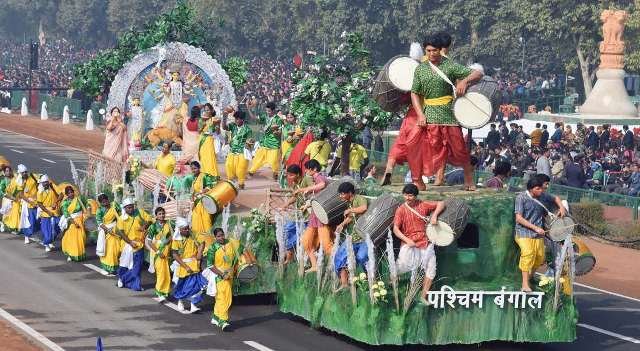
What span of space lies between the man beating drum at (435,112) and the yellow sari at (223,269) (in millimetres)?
3088

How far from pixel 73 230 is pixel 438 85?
9540mm

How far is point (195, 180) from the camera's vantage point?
85.0ft

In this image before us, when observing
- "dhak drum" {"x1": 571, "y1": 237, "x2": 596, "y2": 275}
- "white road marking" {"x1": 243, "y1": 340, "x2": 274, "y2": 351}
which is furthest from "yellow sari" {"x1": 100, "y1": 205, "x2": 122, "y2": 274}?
"dhak drum" {"x1": 571, "y1": 237, "x2": 596, "y2": 275}

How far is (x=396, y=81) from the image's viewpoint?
72.1 ft

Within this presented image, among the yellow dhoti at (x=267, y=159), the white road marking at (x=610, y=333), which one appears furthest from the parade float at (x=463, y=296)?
the yellow dhoti at (x=267, y=159)

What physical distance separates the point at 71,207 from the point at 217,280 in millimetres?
6624

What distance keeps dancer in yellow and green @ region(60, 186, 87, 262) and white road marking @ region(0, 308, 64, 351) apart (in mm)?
4665

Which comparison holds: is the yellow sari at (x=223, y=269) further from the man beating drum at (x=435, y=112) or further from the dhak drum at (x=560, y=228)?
the dhak drum at (x=560, y=228)

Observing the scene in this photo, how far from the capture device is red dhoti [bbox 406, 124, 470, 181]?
21.3 meters

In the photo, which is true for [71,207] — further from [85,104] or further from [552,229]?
[85,104]

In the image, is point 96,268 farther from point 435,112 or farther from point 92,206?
point 435,112

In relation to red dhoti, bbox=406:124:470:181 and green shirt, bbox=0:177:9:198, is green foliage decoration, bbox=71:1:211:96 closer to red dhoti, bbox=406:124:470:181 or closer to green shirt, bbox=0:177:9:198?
green shirt, bbox=0:177:9:198

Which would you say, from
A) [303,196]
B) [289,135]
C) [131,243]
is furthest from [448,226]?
Result: [289,135]

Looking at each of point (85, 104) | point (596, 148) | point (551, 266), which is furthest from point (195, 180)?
point (85, 104)
